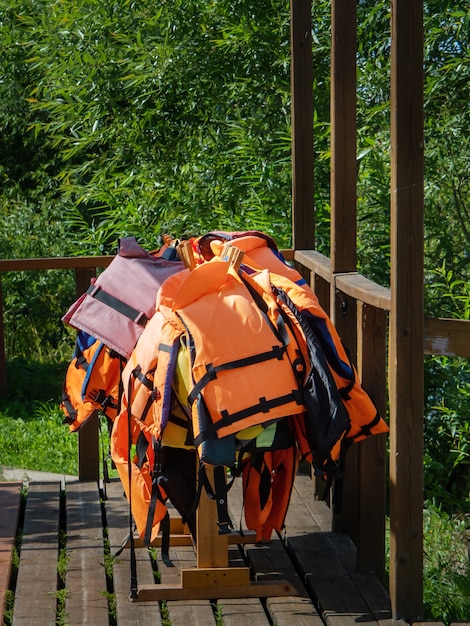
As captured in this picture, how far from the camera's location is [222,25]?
7.11 meters

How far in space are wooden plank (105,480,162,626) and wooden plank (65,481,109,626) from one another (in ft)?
0.13

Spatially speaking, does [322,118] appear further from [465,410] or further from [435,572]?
[435,572]

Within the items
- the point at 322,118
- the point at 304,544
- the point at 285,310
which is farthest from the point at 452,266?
the point at 285,310

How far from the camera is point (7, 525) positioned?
3650 mm

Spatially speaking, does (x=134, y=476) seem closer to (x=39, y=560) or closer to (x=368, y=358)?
(x=39, y=560)

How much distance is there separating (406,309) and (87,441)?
74.7 inches

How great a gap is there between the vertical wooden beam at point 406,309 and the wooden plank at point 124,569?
70 cm

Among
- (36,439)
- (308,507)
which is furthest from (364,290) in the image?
(36,439)

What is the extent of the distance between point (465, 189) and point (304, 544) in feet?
11.0

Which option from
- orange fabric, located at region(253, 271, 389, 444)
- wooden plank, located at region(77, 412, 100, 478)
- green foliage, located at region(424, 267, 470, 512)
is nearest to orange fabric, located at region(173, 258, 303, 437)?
orange fabric, located at region(253, 271, 389, 444)

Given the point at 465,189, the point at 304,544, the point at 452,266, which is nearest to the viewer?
the point at 304,544

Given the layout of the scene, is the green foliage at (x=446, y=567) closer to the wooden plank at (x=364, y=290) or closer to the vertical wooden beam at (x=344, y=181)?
the vertical wooden beam at (x=344, y=181)

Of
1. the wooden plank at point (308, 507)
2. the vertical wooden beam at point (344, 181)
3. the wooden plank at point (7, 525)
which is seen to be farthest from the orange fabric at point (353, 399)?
the wooden plank at point (7, 525)

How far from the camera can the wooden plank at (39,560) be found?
9.56ft
